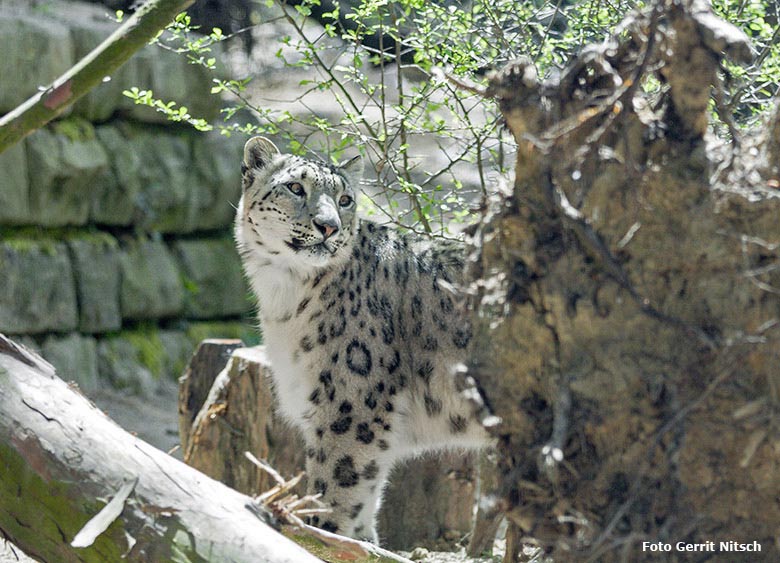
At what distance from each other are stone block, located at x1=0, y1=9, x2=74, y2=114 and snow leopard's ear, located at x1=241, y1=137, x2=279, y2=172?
4.95 m

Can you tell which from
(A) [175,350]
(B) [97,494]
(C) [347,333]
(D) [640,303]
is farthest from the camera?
(A) [175,350]

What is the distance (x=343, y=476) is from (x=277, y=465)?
46.5 inches

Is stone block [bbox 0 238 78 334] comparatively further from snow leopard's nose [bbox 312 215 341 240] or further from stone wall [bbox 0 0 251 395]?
snow leopard's nose [bbox 312 215 341 240]

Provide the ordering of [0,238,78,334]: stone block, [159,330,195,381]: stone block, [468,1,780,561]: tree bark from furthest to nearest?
[159,330,195,381]: stone block < [0,238,78,334]: stone block < [468,1,780,561]: tree bark

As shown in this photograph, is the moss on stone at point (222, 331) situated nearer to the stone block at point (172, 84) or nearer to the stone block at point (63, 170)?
the stone block at point (63, 170)

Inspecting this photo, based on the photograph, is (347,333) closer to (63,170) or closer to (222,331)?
(63,170)

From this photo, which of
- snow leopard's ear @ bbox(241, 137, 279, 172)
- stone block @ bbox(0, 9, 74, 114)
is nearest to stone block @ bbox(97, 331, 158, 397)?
stone block @ bbox(0, 9, 74, 114)

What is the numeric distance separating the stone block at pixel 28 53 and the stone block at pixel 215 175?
188cm

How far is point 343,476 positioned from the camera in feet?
16.6

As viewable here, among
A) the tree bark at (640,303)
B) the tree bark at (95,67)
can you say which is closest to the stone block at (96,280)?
the tree bark at (95,67)

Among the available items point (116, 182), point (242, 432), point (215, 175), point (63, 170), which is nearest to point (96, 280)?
point (116, 182)

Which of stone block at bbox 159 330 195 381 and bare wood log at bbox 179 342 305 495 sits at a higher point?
bare wood log at bbox 179 342 305 495

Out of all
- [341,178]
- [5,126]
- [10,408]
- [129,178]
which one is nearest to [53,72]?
[129,178]

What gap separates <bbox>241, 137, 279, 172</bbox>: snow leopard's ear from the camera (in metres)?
5.47
